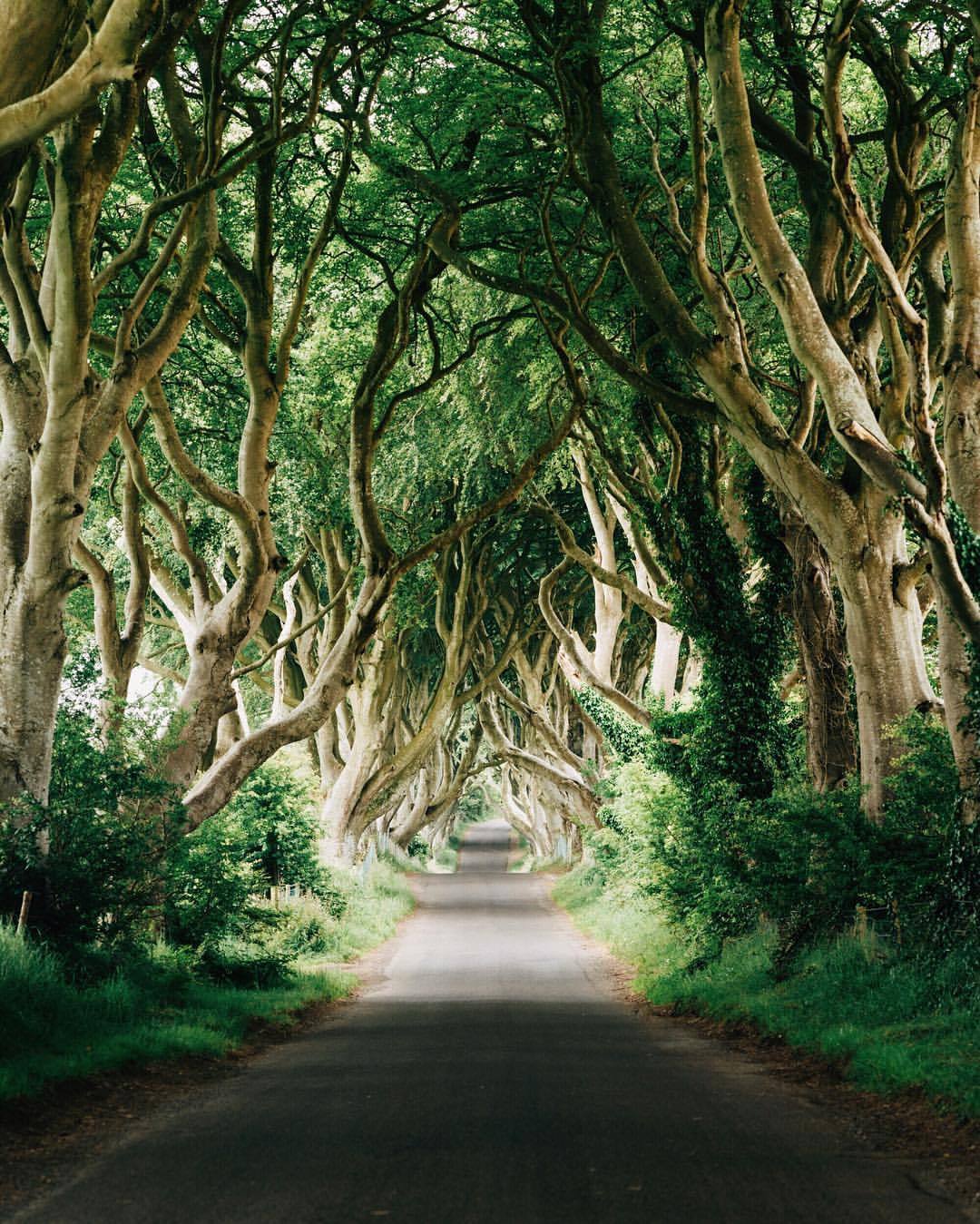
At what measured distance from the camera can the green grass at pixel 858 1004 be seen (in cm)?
817

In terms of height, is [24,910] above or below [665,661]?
below

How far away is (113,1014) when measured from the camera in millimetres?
10266

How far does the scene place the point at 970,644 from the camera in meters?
10.1

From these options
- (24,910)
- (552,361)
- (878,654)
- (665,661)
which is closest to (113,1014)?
(24,910)

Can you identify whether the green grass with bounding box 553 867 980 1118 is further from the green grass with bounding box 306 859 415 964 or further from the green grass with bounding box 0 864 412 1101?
the green grass with bounding box 306 859 415 964

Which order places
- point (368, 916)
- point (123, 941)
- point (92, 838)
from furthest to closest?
point (368, 916)
point (123, 941)
point (92, 838)

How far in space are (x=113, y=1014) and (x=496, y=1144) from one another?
4648 mm

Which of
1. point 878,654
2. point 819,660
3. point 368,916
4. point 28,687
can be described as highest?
point 819,660

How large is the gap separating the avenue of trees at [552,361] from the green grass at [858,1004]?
1.95 ft

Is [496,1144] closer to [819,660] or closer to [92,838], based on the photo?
[92,838]

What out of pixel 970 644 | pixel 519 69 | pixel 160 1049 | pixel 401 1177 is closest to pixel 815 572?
pixel 970 644

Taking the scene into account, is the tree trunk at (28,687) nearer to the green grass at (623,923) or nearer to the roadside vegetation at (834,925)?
the roadside vegetation at (834,925)

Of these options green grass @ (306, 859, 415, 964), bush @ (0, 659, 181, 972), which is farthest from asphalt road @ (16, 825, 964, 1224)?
green grass @ (306, 859, 415, 964)

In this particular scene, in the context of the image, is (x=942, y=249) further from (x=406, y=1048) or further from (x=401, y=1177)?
(x=401, y=1177)
